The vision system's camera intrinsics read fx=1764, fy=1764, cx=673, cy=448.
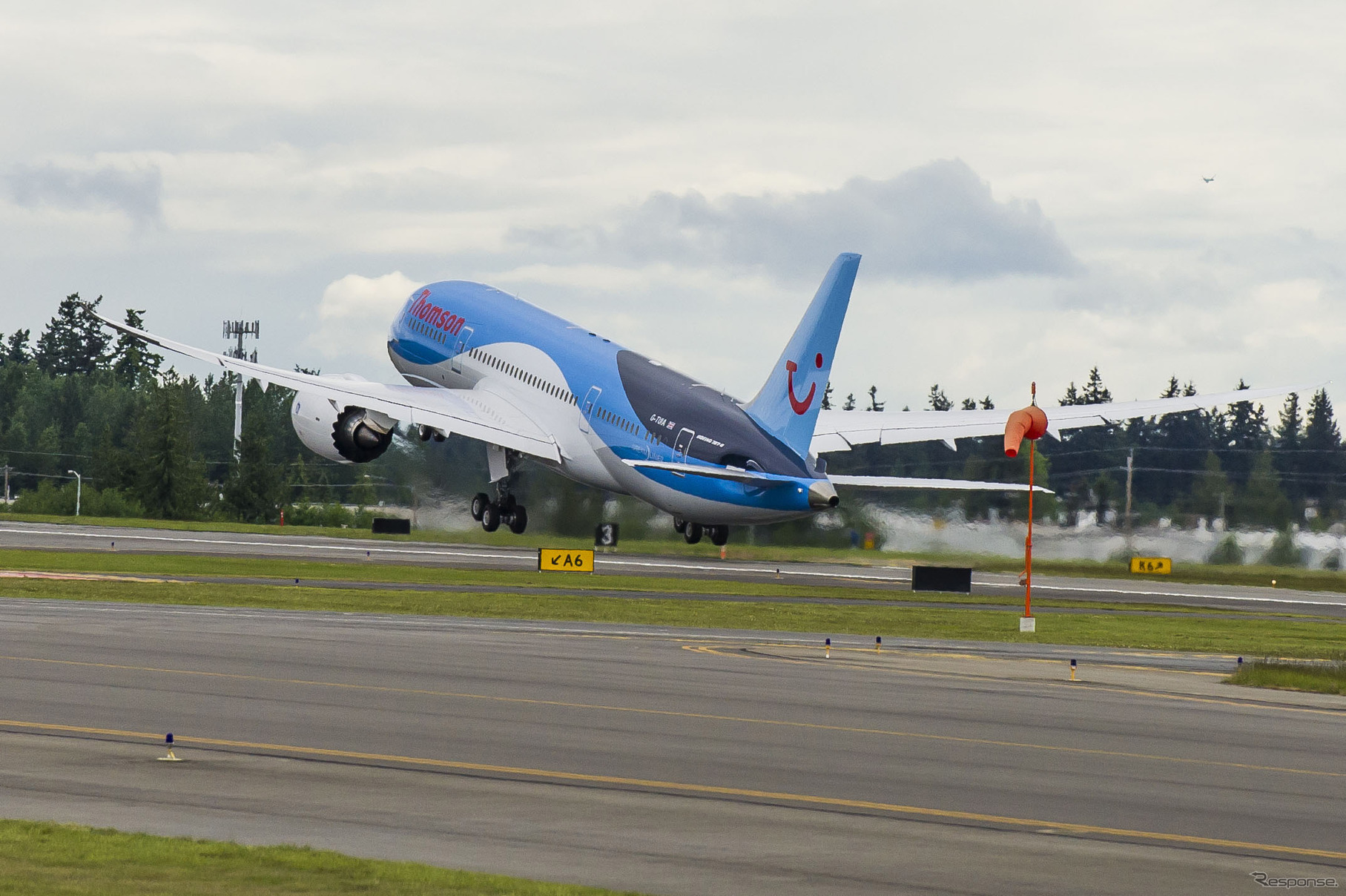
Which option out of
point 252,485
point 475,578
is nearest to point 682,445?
point 475,578

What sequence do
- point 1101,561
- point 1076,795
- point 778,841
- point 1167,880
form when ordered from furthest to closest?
point 1101,561 < point 1076,795 < point 778,841 < point 1167,880

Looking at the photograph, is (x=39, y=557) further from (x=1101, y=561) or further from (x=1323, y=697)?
(x=1323, y=697)

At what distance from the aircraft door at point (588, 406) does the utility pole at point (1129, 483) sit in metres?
24.0

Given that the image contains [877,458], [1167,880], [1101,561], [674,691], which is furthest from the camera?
[877,458]

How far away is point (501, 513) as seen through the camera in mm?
71125

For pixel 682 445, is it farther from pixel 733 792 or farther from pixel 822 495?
pixel 733 792

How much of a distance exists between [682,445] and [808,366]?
5418 mm

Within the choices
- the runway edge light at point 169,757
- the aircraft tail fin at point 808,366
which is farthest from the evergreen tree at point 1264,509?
the runway edge light at point 169,757

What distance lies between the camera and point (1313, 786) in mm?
20391

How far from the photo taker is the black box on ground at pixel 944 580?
2506 inches

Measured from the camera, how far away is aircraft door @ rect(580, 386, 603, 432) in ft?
205

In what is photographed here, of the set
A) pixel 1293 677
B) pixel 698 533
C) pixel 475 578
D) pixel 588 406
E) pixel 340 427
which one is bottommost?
pixel 1293 677

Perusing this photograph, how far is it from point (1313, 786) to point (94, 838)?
13476mm

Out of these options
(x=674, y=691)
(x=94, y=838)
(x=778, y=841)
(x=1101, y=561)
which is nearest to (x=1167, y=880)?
(x=778, y=841)
